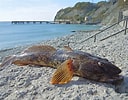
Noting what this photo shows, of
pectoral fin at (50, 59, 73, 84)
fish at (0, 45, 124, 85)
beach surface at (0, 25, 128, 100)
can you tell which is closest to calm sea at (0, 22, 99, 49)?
beach surface at (0, 25, 128, 100)

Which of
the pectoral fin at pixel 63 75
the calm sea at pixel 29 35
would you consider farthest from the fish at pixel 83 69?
the calm sea at pixel 29 35

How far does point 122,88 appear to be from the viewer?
6.30 meters

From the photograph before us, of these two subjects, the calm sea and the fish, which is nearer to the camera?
the fish

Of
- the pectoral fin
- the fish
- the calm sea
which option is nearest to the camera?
the fish

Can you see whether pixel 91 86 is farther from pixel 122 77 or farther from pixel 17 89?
pixel 17 89

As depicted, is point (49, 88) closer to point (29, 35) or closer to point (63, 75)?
point (63, 75)

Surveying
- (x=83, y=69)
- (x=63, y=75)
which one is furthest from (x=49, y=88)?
(x=83, y=69)

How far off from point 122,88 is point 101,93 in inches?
26.2

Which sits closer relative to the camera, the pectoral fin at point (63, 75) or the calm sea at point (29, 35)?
the pectoral fin at point (63, 75)

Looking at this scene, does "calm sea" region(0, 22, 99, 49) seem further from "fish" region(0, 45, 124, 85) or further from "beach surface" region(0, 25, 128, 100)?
"fish" region(0, 45, 124, 85)

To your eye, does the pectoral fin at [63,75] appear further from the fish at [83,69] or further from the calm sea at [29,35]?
the calm sea at [29,35]

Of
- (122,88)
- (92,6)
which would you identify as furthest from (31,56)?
(92,6)

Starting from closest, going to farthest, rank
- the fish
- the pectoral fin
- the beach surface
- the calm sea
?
the beach surface
the fish
the pectoral fin
the calm sea

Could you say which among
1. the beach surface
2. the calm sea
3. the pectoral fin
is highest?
the pectoral fin
